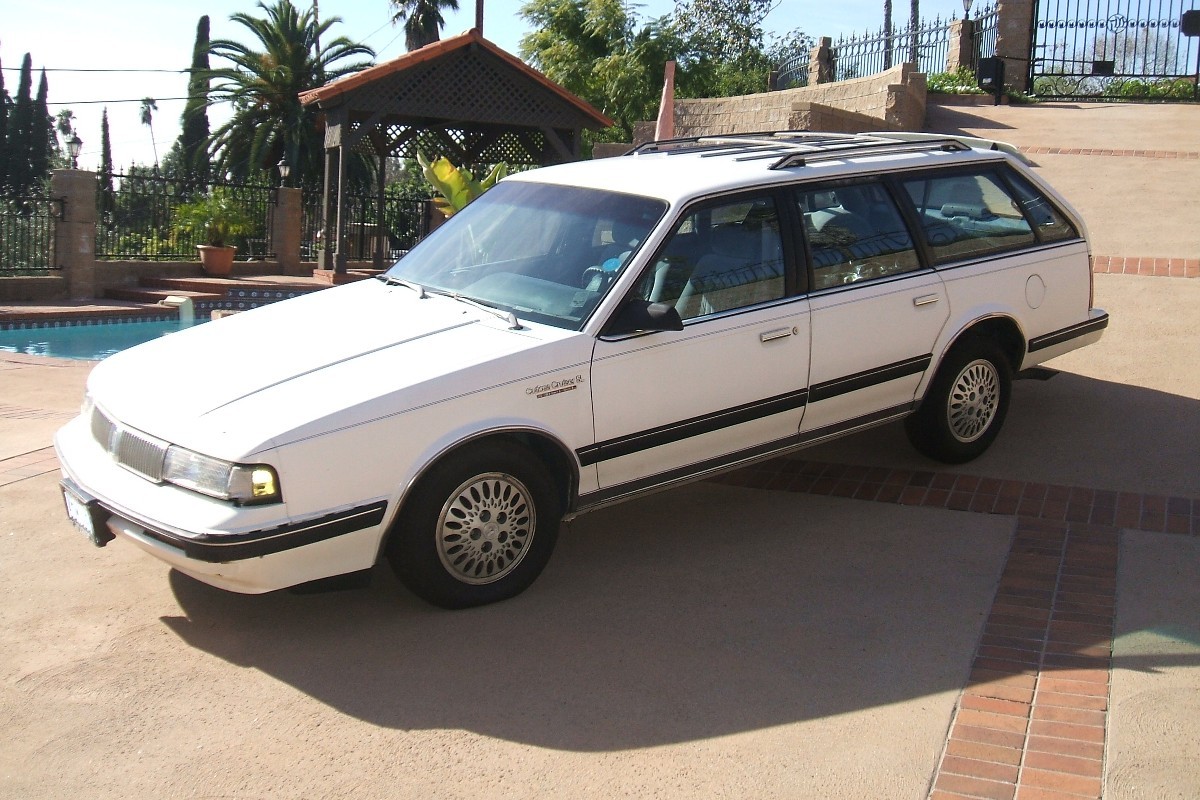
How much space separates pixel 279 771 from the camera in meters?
3.85

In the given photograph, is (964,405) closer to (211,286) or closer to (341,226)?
(211,286)

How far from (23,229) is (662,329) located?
49.7ft

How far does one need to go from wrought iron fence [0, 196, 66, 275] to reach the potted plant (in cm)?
258

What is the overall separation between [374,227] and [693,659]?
20721 millimetres

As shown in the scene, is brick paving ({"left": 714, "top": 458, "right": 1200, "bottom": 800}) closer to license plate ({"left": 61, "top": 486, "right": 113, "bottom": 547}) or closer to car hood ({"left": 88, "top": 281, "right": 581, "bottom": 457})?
car hood ({"left": 88, "top": 281, "right": 581, "bottom": 457})

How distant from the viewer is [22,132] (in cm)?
6153

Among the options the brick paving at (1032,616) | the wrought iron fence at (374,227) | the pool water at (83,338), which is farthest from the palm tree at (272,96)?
the brick paving at (1032,616)

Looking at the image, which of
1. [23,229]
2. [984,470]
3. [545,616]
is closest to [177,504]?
[545,616]

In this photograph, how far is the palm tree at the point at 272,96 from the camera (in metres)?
35.9

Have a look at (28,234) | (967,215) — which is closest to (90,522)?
(967,215)

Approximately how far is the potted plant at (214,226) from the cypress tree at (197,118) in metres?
17.0

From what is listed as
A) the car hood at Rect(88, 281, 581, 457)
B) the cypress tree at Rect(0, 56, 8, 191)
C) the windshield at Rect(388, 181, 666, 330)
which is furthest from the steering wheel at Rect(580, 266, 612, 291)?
the cypress tree at Rect(0, 56, 8, 191)

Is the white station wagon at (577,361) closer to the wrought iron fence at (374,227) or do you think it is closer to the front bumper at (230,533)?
the front bumper at (230,533)

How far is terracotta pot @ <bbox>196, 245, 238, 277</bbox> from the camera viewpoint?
19750 millimetres
